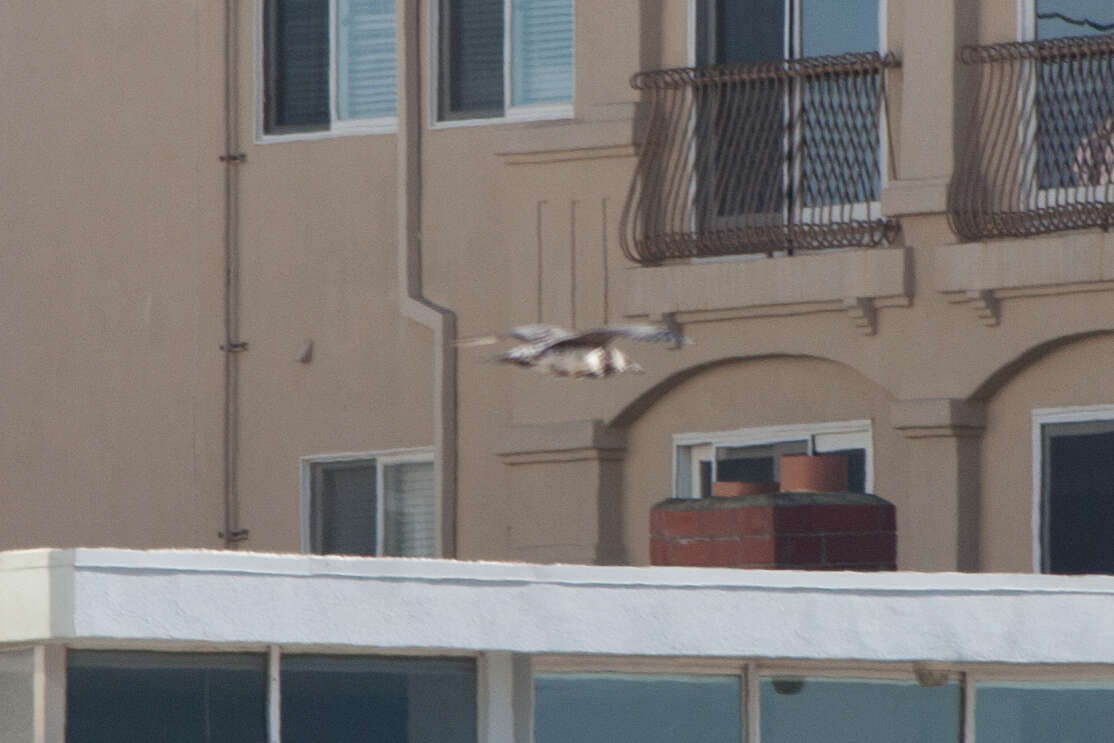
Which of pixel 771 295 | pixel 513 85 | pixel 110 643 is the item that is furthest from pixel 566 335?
pixel 110 643

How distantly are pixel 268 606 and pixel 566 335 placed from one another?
506 centimetres

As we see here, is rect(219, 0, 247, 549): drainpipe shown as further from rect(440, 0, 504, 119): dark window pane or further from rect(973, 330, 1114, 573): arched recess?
rect(973, 330, 1114, 573): arched recess

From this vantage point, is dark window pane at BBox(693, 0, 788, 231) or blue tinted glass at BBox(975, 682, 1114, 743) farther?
dark window pane at BBox(693, 0, 788, 231)

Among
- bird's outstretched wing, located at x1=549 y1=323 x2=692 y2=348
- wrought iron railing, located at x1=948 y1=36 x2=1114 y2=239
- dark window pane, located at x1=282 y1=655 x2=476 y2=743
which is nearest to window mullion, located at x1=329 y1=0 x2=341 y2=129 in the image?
wrought iron railing, located at x1=948 y1=36 x2=1114 y2=239

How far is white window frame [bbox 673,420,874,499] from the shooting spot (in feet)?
63.3

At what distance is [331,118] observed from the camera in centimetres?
2119

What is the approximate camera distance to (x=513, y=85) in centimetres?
2050

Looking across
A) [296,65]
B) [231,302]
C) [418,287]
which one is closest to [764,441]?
[418,287]

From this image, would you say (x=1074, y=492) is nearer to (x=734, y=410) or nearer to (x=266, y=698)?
(x=734, y=410)

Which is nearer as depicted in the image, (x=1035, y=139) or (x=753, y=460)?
(x=1035, y=139)

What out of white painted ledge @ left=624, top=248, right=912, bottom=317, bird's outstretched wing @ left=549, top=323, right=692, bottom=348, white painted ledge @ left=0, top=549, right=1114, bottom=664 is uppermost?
white painted ledge @ left=624, top=248, right=912, bottom=317

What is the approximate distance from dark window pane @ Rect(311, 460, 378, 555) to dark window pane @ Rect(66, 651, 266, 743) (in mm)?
8573

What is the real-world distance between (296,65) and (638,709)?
28.9 ft

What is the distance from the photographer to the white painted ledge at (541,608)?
11.7 metres
